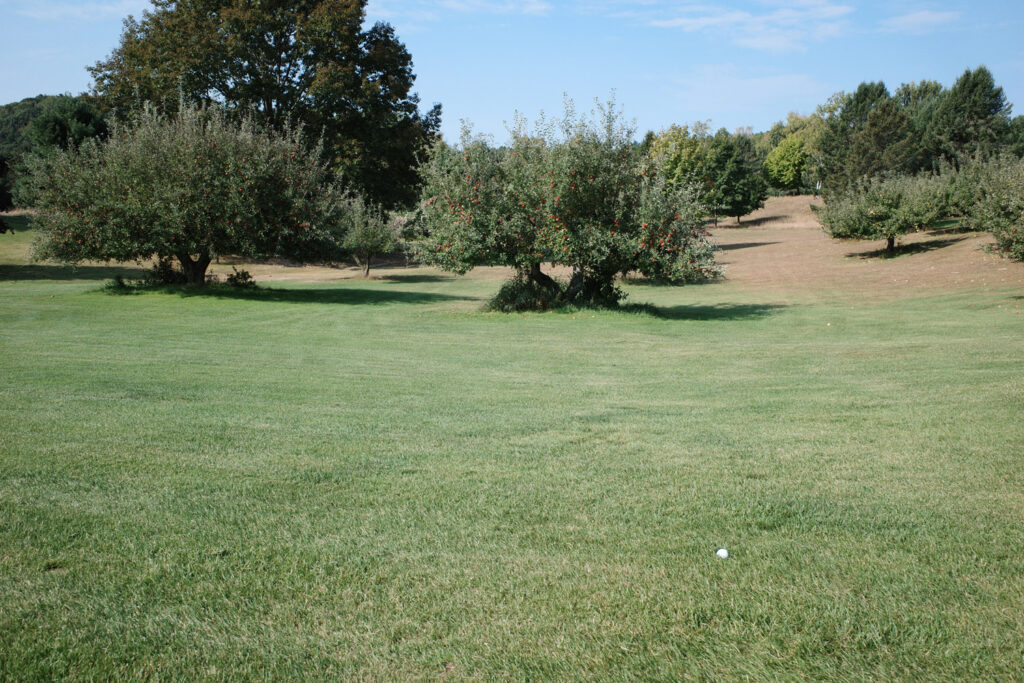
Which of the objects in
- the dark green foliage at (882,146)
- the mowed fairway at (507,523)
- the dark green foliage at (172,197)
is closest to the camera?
the mowed fairway at (507,523)

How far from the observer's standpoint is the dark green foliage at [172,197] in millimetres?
24172

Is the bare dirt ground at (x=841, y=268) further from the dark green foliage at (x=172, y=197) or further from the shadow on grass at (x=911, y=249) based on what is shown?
the dark green foliage at (x=172, y=197)

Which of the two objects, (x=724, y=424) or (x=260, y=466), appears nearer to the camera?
(x=260, y=466)

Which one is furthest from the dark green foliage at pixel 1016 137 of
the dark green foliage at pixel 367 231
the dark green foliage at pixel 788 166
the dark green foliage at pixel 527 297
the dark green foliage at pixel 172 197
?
the dark green foliage at pixel 172 197

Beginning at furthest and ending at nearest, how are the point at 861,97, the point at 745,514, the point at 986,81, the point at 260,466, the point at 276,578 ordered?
the point at 861,97 < the point at 986,81 < the point at 260,466 < the point at 745,514 < the point at 276,578

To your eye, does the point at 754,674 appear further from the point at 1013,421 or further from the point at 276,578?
the point at 1013,421

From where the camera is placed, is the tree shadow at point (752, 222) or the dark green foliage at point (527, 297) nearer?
the dark green foliage at point (527, 297)

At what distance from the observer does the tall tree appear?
3928 centimetres

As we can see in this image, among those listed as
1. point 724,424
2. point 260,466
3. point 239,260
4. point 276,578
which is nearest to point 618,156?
point 724,424

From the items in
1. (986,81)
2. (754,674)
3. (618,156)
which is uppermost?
(986,81)

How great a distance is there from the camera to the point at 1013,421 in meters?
7.47

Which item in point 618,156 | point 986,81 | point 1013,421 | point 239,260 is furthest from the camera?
point 986,81

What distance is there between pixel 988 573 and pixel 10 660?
4.90 meters

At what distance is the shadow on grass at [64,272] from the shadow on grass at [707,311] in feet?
81.9
